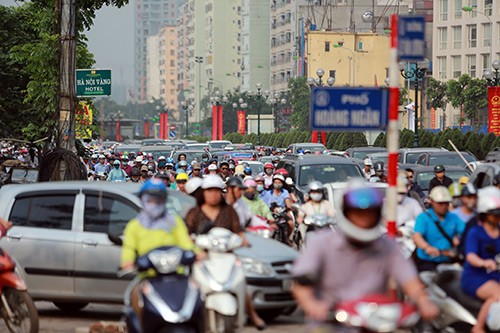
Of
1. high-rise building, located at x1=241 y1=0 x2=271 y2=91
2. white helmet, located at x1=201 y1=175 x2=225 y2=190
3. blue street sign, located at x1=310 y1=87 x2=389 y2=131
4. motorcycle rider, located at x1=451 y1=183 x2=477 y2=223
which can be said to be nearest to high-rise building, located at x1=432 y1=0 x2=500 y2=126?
high-rise building, located at x1=241 y1=0 x2=271 y2=91

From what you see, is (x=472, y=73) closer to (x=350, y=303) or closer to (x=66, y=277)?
(x=66, y=277)

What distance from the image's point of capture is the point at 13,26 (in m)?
47.2

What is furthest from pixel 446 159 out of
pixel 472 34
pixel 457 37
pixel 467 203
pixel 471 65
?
pixel 457 37

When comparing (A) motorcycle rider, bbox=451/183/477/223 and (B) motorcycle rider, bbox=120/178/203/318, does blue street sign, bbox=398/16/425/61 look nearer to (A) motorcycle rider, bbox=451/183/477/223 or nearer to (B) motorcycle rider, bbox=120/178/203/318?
(A) motorcycle rider, bbox=451/183/477/223

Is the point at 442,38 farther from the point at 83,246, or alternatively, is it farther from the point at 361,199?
the point at 361,199

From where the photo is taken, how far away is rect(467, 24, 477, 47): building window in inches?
4065

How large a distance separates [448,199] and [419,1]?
4641 inches

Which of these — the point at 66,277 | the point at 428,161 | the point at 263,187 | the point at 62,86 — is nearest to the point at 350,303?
the point at 66,277

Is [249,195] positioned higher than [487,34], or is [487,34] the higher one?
[487,34]

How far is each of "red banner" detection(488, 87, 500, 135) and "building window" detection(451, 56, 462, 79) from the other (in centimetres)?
5129

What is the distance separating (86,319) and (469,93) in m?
78.6

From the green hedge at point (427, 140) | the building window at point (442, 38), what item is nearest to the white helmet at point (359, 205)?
the green hedge at point (427, 140)

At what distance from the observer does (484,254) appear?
9797 mm

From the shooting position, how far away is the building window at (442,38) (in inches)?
4250
